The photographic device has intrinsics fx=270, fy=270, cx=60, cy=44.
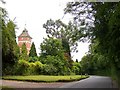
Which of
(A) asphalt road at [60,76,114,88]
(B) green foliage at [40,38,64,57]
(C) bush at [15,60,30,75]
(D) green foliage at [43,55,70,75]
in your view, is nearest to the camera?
(A) asphalt road at [60,76,114,88]

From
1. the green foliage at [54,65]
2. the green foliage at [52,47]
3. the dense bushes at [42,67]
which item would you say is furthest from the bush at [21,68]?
the green foliage at [52,47]

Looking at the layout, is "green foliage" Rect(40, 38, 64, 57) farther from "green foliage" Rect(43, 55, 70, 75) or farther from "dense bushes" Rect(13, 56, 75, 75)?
"dense bushes" Rect(13, 56, 75, 75)

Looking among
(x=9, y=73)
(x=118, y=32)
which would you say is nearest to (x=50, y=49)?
(x=9, y=73)

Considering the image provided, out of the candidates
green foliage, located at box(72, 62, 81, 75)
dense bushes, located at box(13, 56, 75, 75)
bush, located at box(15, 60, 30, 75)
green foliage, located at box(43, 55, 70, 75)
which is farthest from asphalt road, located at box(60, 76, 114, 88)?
green foliage, located at box(72, 62, 81, 75)

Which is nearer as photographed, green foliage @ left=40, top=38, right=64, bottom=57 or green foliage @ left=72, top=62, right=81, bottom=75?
green foliage @ left=40, top=38, right=64, bottom=57

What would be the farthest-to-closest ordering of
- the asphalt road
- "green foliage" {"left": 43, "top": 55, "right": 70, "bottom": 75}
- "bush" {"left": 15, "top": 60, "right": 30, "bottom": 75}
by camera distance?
"green foliage" {"left": 43, "top": 55, "right": 70, "bottom": 75}
"bush" {"left": 15, "top": 60, "right": 30, "bottom": 75}
the asphalt road

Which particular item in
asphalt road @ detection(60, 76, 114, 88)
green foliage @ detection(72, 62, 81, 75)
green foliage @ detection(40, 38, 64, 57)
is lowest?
asphalt road @ detection(60, 76, 114, 88)

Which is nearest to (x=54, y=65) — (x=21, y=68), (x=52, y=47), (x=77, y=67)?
(x=52, y=47)

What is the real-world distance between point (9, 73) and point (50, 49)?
11.4 meters

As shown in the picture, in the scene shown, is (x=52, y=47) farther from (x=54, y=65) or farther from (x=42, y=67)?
(x=42, y=67)

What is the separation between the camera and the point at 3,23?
1241 cm

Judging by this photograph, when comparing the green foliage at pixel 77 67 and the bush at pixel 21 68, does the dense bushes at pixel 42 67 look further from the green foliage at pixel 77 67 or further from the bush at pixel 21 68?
the green foliage at pixel 77 67

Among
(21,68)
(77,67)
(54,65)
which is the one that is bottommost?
(21,68)

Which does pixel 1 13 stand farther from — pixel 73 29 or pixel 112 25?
pixel 73 29
